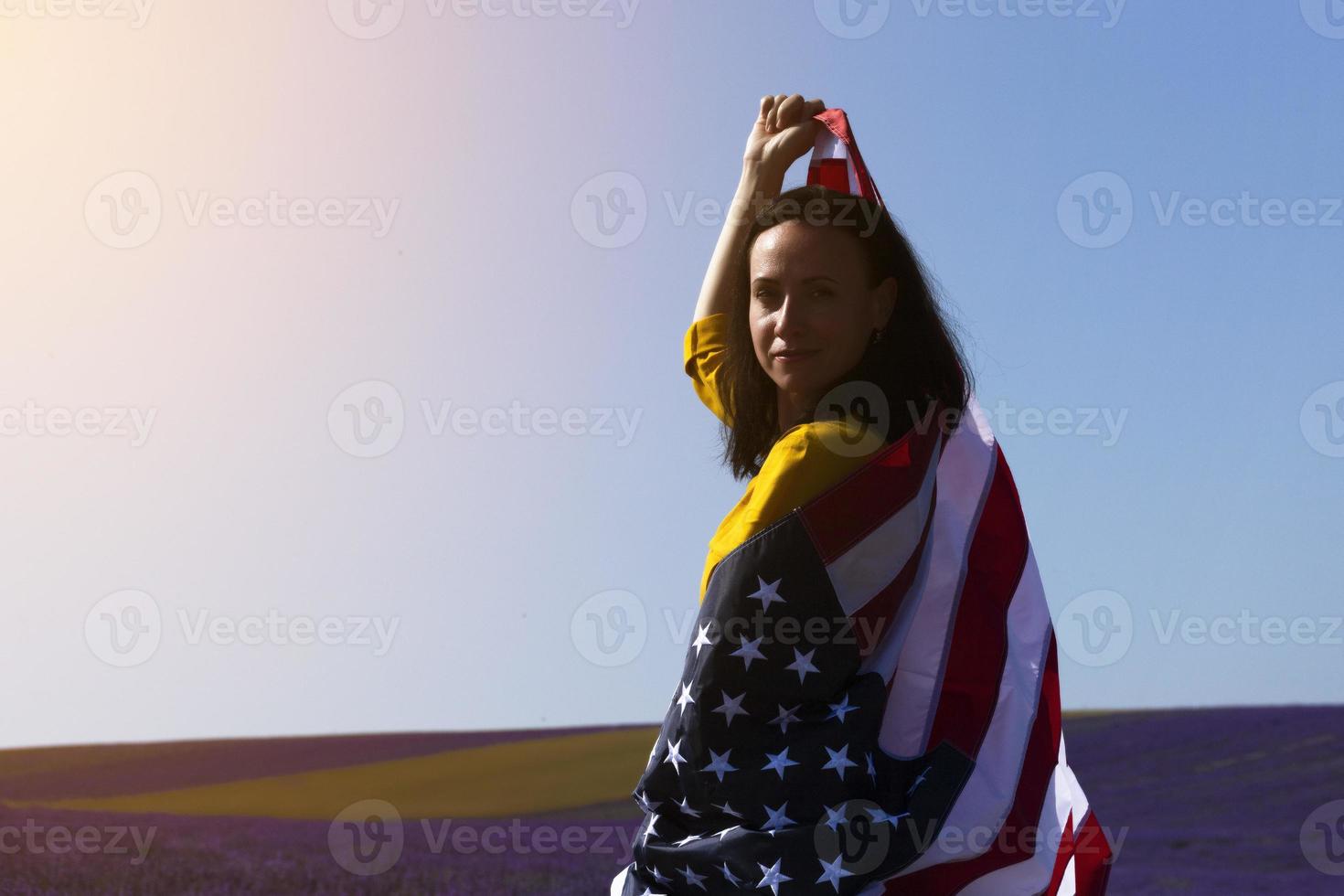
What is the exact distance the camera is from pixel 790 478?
5.78 feet

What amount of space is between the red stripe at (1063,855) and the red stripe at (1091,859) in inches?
0.8

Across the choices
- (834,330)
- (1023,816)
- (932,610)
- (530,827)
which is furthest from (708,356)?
(530,827)

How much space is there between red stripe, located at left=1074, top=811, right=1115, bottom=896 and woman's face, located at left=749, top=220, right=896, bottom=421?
758mm

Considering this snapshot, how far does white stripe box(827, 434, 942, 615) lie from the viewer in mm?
1748

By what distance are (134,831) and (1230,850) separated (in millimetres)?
4161

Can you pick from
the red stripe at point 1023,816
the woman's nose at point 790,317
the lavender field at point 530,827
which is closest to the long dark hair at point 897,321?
the woman's nose at point 790,317

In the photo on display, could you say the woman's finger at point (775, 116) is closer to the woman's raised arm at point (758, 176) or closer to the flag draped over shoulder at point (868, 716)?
the woman's raised arm at point (758, 176)

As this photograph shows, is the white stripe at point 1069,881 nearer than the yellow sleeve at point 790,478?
No

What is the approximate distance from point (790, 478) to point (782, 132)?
816mm

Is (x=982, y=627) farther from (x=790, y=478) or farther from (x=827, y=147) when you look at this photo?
(x=827, y=147)

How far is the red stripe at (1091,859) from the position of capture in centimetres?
197

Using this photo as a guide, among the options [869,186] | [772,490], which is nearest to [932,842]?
[772,490]

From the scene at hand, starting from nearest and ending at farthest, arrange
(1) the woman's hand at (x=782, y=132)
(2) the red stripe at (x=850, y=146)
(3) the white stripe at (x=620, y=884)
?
(3) the white stripe at (x=620, y=884) < (2) the red stripe at (x=850, y=146) < (1) the woman's hand at (x=782, y=132)

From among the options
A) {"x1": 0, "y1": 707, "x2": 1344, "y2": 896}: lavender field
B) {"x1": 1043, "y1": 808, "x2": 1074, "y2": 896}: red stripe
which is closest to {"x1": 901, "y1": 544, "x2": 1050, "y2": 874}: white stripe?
{"x1": 1043, "y1": 808, "x2": 1074, "y2": 896}: red stripe
